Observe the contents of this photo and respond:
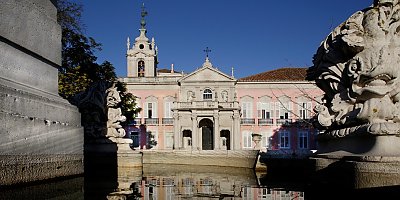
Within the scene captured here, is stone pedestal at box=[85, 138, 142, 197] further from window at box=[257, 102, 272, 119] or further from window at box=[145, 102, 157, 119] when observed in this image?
window at box=[257, 102, 272, 119]

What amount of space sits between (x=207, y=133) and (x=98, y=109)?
4091 cm

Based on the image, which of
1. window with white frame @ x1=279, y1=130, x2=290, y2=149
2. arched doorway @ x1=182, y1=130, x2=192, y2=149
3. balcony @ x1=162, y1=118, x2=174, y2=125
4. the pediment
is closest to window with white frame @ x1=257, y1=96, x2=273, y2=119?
window with white frame @ x1=279, y1=130, x2=290, y2=149

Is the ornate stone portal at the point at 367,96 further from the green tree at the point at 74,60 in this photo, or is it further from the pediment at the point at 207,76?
the pediment at the point at 207,76

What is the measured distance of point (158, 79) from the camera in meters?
55.1

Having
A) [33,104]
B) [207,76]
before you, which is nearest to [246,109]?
[207,76]

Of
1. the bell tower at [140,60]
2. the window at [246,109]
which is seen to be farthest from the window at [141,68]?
the window at [246,109]

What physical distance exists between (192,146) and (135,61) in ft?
55.0

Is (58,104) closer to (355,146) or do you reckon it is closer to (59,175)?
(59,175)

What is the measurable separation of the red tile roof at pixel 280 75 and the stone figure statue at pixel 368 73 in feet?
159

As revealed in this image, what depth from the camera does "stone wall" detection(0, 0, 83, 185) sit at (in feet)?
16.6

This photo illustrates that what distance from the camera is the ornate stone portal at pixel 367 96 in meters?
4.39

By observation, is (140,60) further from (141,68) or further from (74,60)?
(74,60)

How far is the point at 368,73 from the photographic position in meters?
5.10

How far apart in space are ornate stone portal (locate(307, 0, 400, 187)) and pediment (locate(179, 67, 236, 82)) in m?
47.7
